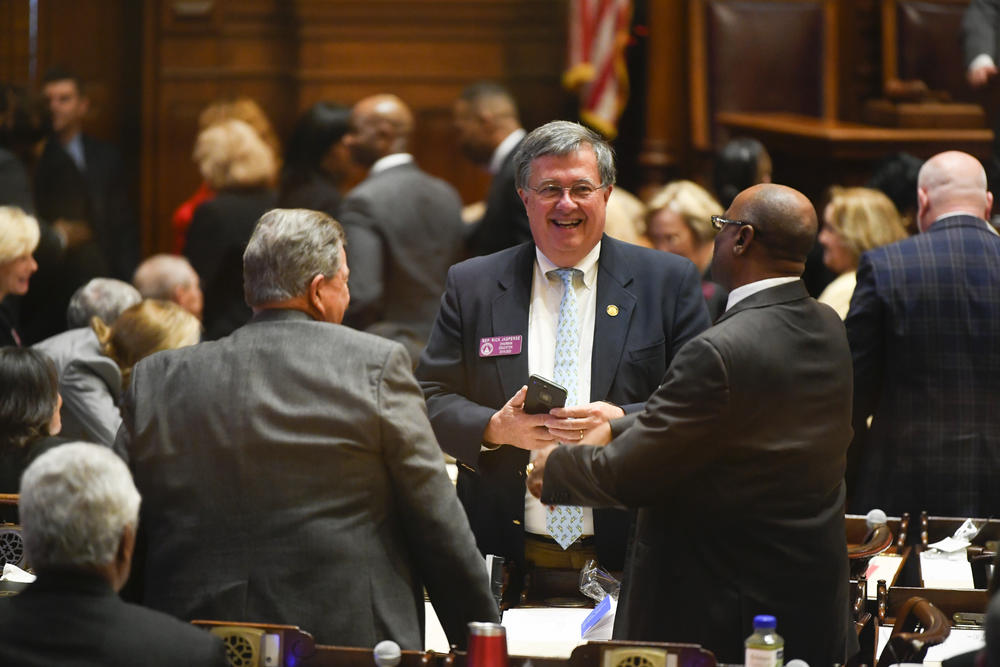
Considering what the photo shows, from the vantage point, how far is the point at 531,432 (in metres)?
3.19

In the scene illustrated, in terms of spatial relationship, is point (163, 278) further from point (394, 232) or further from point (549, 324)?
point (549, 324)

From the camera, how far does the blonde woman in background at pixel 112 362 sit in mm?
4352

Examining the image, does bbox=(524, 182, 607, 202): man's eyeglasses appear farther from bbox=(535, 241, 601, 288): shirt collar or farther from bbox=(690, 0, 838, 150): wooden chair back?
bbox=(690, 0, 838, 150): wooden chair back

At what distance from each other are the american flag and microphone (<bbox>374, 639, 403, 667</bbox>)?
6209 mm

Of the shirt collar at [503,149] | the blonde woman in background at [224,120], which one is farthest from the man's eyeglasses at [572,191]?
the blonde woman in background at [224,120]

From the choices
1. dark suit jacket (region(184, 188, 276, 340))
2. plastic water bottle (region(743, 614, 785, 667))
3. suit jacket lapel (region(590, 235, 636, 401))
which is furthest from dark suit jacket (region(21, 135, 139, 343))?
plastic water bottle (region(743, 614, 785, 667))

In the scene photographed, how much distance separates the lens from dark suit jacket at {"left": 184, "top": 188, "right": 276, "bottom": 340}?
618 cm

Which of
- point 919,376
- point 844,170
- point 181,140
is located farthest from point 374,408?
point 181,140

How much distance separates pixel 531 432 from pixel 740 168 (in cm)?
304

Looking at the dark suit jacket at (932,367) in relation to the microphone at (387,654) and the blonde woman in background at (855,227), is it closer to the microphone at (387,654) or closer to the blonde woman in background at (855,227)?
the blonde woman in background at (855,227)

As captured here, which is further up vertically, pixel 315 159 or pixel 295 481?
pixel 315 159

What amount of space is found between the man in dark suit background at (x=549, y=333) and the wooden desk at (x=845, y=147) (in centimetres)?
391

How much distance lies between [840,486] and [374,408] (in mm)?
934

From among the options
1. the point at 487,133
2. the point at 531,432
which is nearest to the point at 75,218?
the point at 487,133
